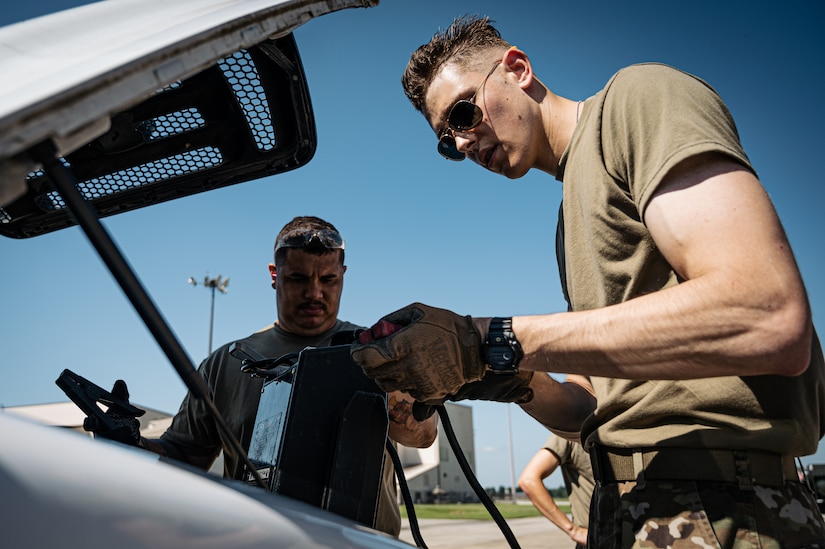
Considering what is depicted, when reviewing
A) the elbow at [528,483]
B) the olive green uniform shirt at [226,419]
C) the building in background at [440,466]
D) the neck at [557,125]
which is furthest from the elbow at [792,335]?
the building in background at [440,466]

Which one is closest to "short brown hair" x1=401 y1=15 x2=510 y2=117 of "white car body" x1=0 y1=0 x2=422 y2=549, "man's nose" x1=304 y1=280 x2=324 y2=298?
"white car body" x1=0 y1=0 x2=422 y2=549

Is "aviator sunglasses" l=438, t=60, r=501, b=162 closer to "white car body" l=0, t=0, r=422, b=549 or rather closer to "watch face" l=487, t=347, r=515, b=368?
"watch face" l=487, t=347, r=515, b=368

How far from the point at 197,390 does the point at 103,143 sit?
944 mm

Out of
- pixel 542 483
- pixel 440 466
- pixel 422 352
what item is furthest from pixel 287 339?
pixel 440 466

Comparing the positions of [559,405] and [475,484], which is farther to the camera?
[559,405]

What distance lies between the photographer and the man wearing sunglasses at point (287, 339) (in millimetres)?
3232

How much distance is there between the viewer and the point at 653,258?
1518 millimetres

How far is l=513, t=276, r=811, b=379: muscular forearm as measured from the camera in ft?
3.85

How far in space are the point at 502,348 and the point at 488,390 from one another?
35 cm

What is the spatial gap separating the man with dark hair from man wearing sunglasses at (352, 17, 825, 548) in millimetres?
1748

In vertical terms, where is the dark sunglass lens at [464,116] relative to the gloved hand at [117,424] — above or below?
above

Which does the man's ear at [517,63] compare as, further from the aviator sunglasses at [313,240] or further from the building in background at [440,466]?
the building in background at [440,466]

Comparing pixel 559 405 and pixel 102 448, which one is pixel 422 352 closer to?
pixel 102 448

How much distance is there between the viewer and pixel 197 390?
98 cm
